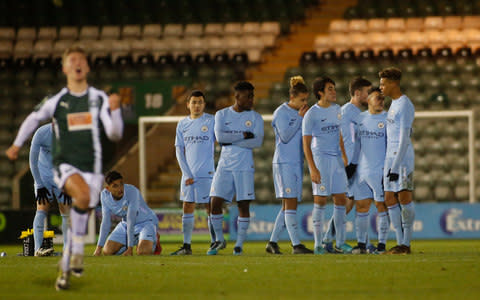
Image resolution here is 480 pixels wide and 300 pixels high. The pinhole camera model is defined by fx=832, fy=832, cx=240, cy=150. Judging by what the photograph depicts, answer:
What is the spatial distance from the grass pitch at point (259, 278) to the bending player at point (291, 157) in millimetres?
697

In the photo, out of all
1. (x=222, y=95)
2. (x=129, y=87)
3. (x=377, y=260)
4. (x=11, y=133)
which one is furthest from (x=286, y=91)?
(x=377, y=260)

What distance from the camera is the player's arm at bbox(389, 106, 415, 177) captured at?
8750 millimetres

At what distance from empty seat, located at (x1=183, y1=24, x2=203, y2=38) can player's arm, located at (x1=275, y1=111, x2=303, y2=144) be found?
12.3 m

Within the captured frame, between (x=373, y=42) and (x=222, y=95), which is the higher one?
(x=373, y=42)

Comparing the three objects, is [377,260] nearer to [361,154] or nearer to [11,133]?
[361,154]

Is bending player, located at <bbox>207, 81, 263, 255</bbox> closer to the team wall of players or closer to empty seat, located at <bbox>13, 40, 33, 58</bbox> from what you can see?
the team wall of players

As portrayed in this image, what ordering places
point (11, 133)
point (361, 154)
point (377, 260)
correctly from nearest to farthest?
point (377, 260)
point (361, 154)
point (11, 133)

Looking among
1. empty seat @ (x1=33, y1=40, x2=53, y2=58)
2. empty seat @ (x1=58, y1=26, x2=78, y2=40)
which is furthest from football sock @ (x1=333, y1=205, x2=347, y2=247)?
empty seat @ (x1=58, y1=26, x2=78, y2=40)

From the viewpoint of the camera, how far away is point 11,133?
19.4 m

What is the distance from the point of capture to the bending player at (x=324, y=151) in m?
9.56

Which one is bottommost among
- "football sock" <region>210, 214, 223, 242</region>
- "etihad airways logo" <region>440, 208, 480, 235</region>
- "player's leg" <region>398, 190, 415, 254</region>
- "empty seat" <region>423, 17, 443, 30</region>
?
"etihad airways logo" <region>440, 208, 480, 235</region>

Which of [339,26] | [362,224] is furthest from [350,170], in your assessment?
[339,26]

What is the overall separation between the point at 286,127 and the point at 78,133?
3687 mm

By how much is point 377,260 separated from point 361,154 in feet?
6.89
